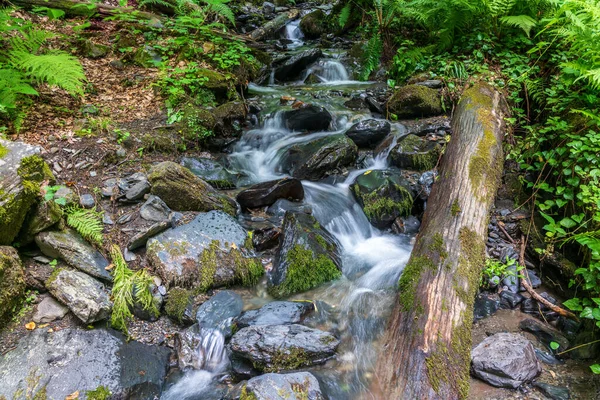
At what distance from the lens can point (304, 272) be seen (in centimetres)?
385

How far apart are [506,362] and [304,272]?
1.95 metres

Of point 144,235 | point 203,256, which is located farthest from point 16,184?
point 203,256

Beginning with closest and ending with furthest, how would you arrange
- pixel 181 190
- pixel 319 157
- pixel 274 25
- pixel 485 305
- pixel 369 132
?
pixel 485 305 < pixel 181 190 < pixel 319 157 < pixel 369 132 < pixel 274 25

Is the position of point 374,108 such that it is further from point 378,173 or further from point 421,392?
point 421,392

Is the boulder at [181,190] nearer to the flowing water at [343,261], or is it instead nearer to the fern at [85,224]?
the fern at [85,224]

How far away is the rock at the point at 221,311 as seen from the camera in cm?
328

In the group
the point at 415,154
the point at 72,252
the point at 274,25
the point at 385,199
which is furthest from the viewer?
the point at 274,25

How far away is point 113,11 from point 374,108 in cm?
564

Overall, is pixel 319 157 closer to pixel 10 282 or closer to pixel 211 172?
pixel 211 172

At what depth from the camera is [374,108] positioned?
6957mm

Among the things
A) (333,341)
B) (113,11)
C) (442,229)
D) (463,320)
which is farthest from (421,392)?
(113,11)

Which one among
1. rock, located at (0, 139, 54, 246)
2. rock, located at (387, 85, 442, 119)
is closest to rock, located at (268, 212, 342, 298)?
rock, located at (0, 139, 54, 246)

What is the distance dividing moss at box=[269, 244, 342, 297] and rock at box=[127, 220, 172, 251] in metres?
1.33

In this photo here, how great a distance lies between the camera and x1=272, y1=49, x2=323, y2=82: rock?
852 centimetres
